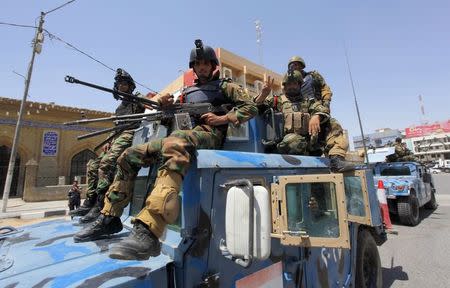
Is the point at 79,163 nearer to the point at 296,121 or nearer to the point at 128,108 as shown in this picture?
the point at 128,108

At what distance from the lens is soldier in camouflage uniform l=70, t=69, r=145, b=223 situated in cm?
295

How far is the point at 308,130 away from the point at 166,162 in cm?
204

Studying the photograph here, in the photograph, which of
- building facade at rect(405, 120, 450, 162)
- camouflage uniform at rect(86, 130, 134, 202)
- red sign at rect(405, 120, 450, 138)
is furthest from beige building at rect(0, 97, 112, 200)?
red sign at rect(405, 120, 450, 138)

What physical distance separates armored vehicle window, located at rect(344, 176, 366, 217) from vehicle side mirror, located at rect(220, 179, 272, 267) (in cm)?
165

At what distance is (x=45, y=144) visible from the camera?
811 inches

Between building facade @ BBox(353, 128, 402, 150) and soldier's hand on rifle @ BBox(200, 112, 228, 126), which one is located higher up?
building facade @ BBox(353, 128, 402, 150)

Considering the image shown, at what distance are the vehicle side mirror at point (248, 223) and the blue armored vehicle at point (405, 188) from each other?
7880 mm

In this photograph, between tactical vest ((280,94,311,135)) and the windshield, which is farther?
the windshield

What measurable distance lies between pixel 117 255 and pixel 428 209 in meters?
13.3

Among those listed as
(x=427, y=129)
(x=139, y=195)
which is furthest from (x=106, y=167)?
(x=427, y=129)

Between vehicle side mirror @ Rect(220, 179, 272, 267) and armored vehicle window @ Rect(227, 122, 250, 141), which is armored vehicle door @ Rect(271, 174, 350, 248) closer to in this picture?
vehicle side mirror @ Rect(220, 179, 272, 267)

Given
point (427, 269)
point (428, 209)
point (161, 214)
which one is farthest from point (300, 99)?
point (428, 209)

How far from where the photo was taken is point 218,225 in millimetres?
1858

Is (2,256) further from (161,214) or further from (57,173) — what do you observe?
(57,173)
